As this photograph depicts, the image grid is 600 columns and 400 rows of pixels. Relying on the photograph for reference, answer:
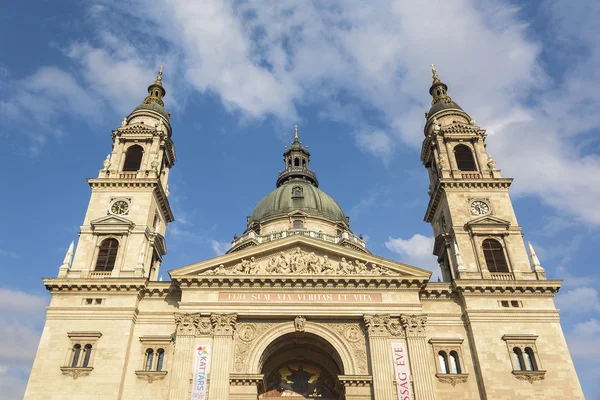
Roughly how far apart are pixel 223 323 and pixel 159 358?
174 inches

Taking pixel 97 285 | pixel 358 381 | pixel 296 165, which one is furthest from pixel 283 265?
pixel 296 165

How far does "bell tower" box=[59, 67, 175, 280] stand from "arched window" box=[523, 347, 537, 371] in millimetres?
23825

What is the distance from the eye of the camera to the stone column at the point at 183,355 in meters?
28.3

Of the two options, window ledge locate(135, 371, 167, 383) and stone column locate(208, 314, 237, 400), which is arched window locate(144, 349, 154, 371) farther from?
stone column locate(208, 314, 237, 400)

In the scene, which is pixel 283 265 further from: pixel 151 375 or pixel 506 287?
pixel 506 287

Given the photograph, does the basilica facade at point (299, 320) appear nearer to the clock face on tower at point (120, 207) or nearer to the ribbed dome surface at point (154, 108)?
the clock face on tower at point (120, 207)

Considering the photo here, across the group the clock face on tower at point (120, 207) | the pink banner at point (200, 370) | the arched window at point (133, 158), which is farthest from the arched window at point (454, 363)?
the arched window at point (133, 158)

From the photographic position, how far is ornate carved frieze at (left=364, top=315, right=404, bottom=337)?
30.7 m

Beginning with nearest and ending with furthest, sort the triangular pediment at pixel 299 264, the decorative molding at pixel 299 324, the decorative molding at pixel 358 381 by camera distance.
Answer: the decorative molding at pixel 358 381 < the decorative molding at pixel 299 324 < the triangular pediment at pixel 299 264

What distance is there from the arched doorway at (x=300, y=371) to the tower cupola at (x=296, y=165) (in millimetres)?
32591

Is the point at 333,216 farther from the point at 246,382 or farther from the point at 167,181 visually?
the point at 246,382

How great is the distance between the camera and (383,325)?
3088cm

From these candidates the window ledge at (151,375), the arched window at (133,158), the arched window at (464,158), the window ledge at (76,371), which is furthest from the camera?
the arched window at (464,158)

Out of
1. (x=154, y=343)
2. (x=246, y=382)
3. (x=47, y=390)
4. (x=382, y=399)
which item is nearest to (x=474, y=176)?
(x=382, y=399)
